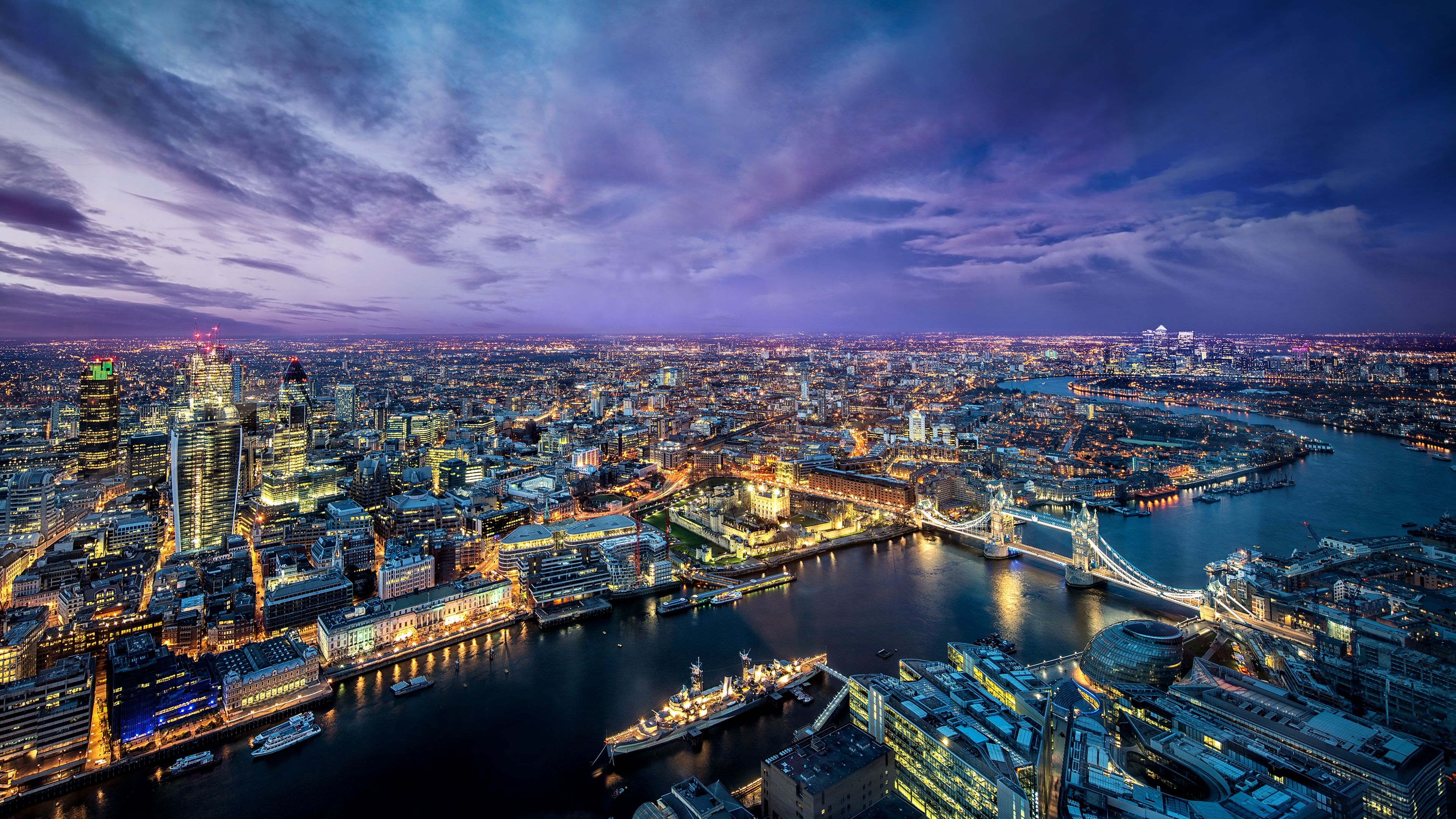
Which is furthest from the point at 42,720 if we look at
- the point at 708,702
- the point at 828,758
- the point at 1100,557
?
the point at 1100,557

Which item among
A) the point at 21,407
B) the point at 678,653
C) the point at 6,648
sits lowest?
the point at 678,653

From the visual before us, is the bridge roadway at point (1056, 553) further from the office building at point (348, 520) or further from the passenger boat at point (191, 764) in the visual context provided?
the passenger boat at point (191, 764)

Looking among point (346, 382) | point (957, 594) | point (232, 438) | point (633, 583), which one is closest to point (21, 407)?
point (346, 382)

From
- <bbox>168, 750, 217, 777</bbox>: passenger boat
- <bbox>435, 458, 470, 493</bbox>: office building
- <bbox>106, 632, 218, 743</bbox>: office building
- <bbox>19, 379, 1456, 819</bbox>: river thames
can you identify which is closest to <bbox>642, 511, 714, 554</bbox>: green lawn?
<bbox>19, 379, 1456, 819</bbox>: river thames

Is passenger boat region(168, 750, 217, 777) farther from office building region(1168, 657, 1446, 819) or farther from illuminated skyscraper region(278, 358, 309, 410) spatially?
illuminated skyscraper region(278, 358, 309, 410)

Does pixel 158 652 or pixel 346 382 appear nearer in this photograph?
pixel 158 652

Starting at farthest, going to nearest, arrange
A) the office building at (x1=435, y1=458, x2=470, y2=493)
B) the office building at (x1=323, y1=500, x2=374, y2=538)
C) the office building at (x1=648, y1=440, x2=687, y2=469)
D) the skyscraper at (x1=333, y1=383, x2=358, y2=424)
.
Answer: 1. the skyscraper at (x1=333, y1=383, x2=358, y2=424)
2. the office building at (x1=648, y1=440, x2=687, y2=469)
3. the office building at (x1=435, y1=458, x2=470, y2=493)
4. the office building at (x1=323, y1=500, x2=374, y2=538)

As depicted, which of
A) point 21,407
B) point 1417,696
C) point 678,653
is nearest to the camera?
point 1417,696

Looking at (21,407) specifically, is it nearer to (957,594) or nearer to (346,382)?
(346,382)
